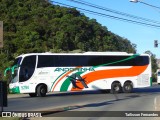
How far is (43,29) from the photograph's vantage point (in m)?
Result: 65.0

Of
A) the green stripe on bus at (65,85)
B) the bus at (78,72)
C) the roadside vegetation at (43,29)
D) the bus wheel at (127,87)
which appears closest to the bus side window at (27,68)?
the bus at (78,72)

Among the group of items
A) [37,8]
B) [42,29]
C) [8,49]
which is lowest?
[8,49]

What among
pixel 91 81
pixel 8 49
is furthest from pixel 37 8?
pixel 91 81

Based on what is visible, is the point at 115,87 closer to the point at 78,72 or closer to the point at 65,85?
the point at 78,72

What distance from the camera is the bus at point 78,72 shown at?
2967 cm

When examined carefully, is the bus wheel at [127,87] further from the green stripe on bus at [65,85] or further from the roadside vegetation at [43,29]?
the roadside vegetation at [43,29]

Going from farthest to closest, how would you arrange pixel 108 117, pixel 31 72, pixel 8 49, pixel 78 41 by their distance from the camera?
pixel 78 41 < pixel 8 49 < pixel 31 72 < pixel 108 117

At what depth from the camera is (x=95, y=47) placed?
74.8 metres

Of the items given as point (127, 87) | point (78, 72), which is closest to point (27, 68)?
point (78, 72)

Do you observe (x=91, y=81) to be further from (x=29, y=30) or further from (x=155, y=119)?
(x=29, y=30)

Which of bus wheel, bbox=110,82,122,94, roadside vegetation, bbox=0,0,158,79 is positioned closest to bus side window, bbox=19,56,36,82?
bus wheel, bbox=110,82,122,94

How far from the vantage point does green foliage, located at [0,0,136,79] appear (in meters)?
56.8

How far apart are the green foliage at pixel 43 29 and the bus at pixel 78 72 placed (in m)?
21.5

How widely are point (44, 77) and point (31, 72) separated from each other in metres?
1.11
